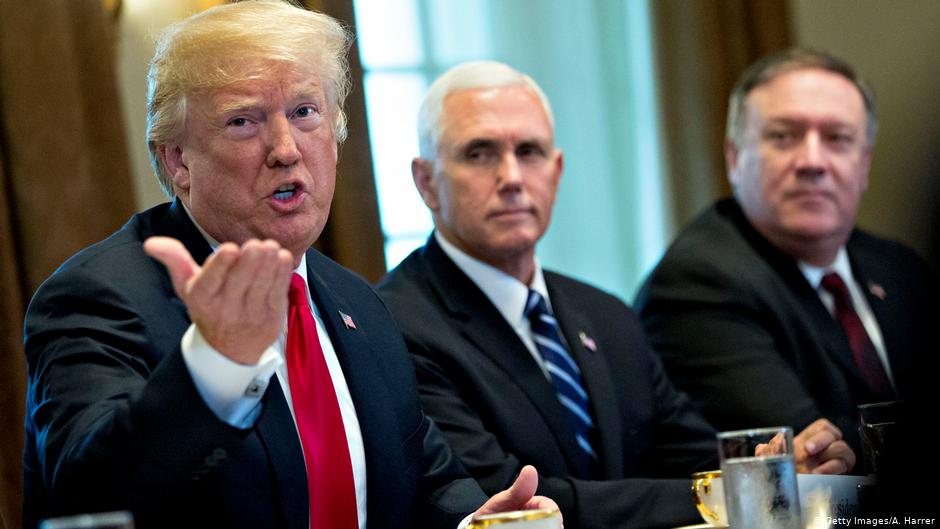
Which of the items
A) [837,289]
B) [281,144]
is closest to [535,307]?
[281,144]

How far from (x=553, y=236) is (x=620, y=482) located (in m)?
2.67

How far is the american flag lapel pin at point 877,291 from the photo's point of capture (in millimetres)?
3816

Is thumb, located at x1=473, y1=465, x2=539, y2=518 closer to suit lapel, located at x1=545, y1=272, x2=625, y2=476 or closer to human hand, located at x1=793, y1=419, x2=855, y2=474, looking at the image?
human hand, located at x1=793, y1=419, x2=855, y2=474

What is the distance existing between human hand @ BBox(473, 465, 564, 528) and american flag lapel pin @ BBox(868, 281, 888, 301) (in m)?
2.20

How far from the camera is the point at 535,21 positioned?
17.1 ft

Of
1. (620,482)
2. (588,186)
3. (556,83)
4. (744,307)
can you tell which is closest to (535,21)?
(556,83)

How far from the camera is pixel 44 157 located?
3266 millimetres

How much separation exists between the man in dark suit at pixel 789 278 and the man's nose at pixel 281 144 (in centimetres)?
168

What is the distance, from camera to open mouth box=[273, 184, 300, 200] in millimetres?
2180

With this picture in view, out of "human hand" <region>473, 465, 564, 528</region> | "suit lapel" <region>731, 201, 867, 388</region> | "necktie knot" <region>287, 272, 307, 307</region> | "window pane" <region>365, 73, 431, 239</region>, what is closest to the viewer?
"human hand" <region>473, 465, 564, 528</region>

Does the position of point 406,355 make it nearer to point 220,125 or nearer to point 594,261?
point 220,125

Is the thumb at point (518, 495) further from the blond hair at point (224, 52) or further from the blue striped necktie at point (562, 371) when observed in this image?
the blue striped necktie at point (562, 371)

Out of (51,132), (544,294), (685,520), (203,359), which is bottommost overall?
(685,520)

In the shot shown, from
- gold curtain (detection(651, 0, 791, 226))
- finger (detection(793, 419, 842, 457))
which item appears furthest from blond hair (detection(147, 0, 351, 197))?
gold curtain (detection(651, 0, 791, 226))
